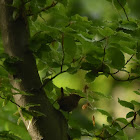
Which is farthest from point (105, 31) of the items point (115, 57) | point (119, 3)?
point (119, 3)

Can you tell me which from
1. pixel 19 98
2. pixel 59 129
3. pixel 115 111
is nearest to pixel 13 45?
pixel 19 98

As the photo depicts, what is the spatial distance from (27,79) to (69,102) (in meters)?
0.13

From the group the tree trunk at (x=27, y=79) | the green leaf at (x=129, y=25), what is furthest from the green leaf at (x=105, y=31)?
the tree trunk at (x=27, y=79)

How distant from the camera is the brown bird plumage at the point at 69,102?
788 mm

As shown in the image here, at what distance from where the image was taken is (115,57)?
0.69 m

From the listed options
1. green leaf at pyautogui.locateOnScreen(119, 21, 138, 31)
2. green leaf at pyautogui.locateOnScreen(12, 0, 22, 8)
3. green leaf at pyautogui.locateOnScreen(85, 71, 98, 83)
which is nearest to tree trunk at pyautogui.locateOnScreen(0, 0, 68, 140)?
green leaf at pyautogui.locateOnScreen(12, 0, 22, 8)

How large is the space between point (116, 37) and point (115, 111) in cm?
201

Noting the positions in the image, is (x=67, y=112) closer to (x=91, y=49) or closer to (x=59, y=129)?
(x=59, y=129)

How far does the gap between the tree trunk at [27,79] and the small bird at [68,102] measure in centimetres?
3

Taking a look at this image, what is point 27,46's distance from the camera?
0.78 meters

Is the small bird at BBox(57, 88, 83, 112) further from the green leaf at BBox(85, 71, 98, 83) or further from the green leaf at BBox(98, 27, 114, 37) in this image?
the green leaf at BBox(98, 27, 114, 37)

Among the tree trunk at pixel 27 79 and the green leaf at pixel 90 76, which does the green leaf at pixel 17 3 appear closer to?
the tree trunk at pixel 27 79

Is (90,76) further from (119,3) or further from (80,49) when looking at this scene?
(119,3)

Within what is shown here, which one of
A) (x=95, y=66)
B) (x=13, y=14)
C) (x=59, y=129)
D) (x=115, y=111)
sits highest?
(x=13, y=14)
